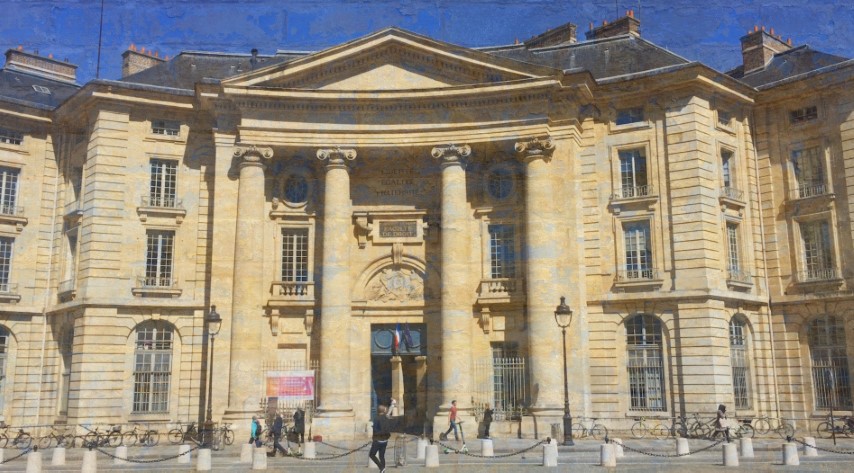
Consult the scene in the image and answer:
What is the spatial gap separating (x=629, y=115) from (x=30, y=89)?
25027 millimetres

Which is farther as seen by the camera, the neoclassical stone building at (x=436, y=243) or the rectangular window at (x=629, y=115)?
the rectangular window at (x=629, y=115)

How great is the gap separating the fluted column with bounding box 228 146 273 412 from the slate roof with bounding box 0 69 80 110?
969cm

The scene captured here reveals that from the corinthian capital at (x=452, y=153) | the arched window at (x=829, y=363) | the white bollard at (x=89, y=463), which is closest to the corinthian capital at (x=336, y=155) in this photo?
the corinthian capital at (x=452, y=153)

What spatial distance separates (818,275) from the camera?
1247 inches

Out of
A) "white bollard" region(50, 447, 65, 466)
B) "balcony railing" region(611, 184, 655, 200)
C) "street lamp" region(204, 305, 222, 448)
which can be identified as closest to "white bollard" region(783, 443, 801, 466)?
"balcony railing" region(611, 184, 655, 200)

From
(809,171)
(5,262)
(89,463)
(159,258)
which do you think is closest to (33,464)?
(89,463)

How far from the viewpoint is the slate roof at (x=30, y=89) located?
3478cm

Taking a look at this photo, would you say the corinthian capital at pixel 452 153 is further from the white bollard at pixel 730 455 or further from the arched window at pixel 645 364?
the white bollard at pixel 730 455

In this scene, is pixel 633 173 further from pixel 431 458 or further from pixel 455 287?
pixel 431 458

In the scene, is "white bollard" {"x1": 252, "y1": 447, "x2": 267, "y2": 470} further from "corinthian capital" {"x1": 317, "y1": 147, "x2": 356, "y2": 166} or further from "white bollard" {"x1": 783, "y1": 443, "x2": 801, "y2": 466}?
"corinthian capital" {"x1": 317, "y1": 147, "x2": 356, "y2": 166}

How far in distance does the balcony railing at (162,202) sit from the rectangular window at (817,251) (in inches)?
930

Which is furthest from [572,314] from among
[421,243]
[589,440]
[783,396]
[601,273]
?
[783,396]

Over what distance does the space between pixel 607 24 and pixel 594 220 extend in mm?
10064

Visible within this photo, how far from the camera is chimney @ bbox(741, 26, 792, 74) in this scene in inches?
1398
